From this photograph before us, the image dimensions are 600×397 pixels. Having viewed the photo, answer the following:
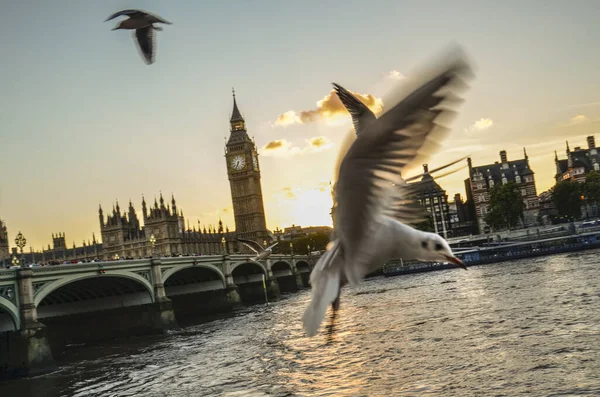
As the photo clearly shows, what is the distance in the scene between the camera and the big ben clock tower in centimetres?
16725

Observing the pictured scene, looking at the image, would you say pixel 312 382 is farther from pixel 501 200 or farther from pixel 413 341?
pixel 501 200

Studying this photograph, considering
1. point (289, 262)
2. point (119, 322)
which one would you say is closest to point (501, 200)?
point (289, 262)

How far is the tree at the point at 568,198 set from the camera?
89562 millimetres

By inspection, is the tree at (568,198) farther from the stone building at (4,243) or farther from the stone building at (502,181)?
the stone building at (4,243)

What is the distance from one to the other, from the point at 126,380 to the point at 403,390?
13.7m

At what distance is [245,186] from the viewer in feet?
557

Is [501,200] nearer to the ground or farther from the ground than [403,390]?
farther from the ground

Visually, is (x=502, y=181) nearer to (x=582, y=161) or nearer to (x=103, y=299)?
(x=582, y=161)

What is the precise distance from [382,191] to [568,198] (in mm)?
98131

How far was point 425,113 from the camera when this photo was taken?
5.97 feet

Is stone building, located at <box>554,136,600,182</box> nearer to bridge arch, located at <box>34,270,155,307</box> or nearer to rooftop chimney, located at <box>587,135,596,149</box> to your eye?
rooftop chimney, located at <box>587,135,596,149</box>

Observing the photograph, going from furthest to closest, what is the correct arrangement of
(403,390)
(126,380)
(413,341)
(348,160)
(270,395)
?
(126,380) < (413,341) < (270,395) < (403,390) < (348,160)

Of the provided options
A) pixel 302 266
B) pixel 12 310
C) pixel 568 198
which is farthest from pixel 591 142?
pixel 12 310

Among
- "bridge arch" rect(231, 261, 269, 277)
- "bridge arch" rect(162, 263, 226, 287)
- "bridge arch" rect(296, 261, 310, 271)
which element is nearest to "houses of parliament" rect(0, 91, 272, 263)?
"bridge arch" rect(296, 261, 310, 271)
